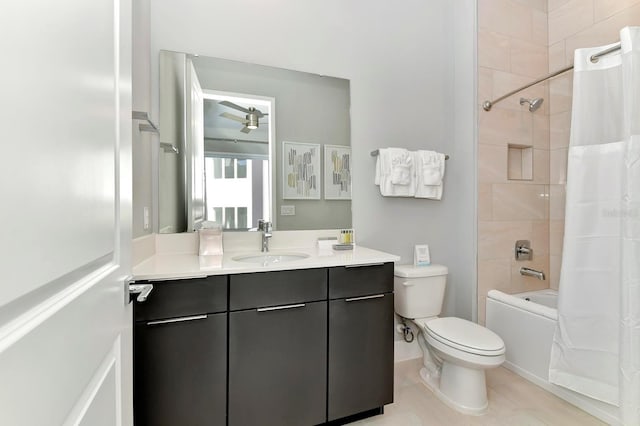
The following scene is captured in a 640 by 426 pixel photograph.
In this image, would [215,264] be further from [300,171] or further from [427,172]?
[427,172]

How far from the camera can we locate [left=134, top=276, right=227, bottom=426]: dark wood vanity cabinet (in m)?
1.15

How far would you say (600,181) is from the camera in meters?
1.59

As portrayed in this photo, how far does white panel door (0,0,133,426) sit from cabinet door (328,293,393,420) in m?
0.97

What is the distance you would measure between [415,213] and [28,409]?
A: 7.14 feet

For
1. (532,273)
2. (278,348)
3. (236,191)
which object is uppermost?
(236,191)

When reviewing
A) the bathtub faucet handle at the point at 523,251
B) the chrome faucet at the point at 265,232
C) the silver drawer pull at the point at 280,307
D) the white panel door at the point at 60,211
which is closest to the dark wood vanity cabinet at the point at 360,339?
the silver drawer pull at the point at 280,307

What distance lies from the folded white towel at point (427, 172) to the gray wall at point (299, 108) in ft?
1.84

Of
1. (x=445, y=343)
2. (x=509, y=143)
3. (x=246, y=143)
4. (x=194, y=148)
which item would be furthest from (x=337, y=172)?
(x=509, y=143)

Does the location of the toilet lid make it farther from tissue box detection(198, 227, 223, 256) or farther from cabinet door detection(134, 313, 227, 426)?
tissue box detection(198, 227, 223, 256)

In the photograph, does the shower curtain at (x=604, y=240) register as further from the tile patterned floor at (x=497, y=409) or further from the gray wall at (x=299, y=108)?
the gray wall at (x=299, y=108)

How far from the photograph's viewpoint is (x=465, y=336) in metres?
1.66

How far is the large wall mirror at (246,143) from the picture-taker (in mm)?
1669

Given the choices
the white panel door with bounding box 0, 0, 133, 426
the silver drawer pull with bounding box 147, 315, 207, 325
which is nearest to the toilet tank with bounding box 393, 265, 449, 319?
the silver drawer pull with bounding box 147, 315, 207, 325

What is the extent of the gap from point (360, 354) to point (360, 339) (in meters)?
0.08
